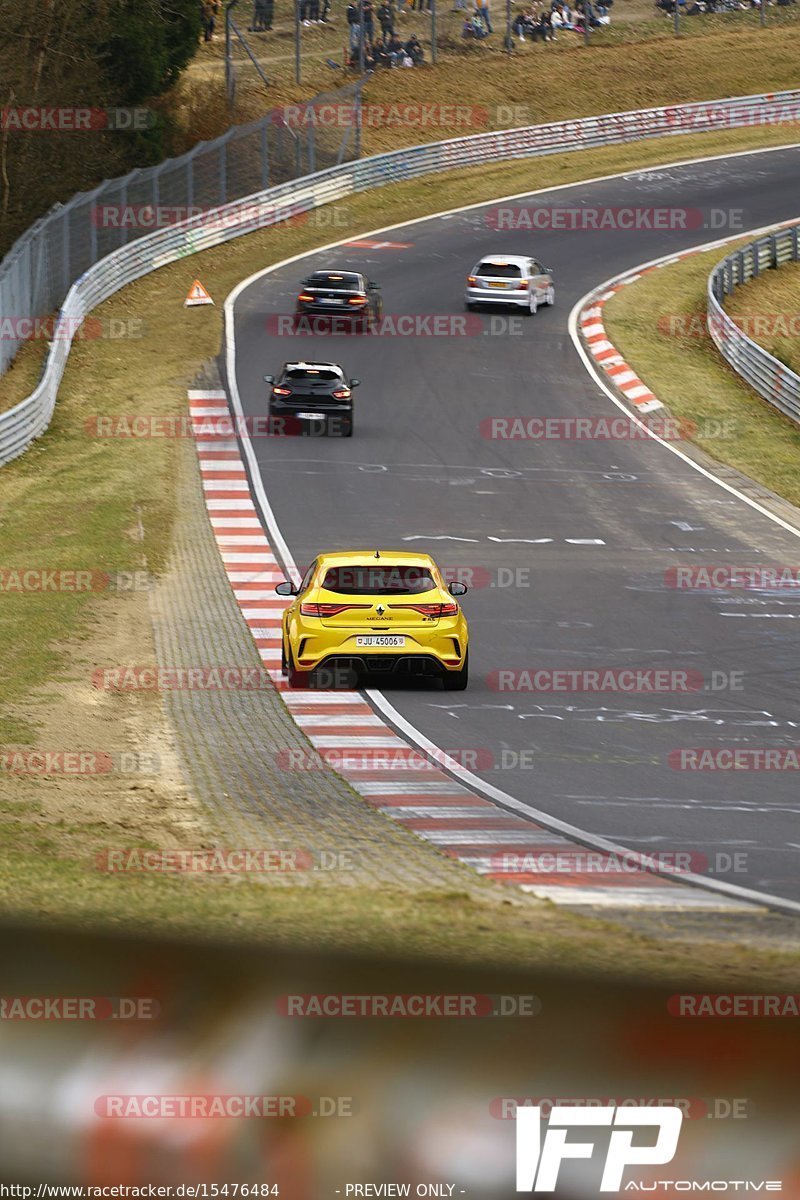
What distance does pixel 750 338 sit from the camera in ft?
141

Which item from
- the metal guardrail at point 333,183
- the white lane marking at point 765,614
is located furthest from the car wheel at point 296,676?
→ the metal guardrail at point 333,183

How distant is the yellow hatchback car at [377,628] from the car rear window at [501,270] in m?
27.1

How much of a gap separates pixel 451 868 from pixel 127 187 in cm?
3877

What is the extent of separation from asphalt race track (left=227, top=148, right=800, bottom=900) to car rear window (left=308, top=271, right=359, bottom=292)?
3.87 ft

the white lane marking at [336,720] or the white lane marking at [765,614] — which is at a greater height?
the white lane marking at [336,720]

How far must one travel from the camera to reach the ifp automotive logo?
5.38 metres

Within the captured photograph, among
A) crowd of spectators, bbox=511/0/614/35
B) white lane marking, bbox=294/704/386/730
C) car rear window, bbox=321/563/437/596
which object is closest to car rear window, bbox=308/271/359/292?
car rear window, bbox=321/563/437/596

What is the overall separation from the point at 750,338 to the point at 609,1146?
3926 cm

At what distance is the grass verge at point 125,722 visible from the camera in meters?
9.16

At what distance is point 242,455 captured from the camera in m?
32.8
